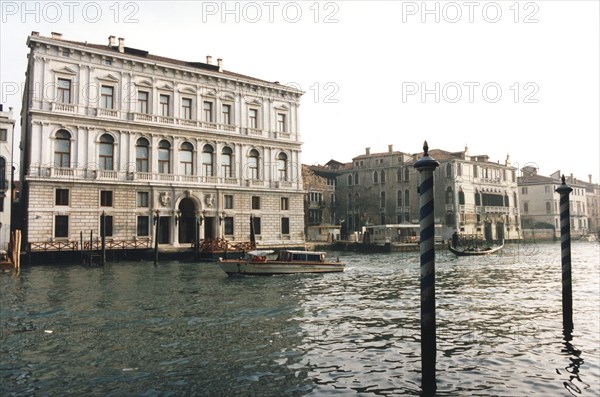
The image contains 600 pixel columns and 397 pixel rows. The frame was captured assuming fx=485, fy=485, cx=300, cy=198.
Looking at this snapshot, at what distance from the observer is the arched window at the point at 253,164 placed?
36.6 m

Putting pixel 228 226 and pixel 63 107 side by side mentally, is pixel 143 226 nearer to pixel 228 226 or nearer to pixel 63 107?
pixel 228 226

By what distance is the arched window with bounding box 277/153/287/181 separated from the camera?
38125 mm

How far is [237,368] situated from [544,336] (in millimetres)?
6228

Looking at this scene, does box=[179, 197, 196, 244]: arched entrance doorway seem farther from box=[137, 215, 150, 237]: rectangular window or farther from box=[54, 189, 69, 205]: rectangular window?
box=[54, 189, 69, 205]: rectangular window

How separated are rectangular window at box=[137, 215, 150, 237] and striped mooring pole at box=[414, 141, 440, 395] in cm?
2734

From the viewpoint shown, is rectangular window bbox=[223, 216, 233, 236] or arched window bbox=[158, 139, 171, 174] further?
rectangular window bbox=[223, 216, 233, 236]

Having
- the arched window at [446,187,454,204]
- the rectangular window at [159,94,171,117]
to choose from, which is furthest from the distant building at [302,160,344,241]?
the rectangular window at [159,94,171,117]

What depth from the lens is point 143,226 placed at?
103 feet

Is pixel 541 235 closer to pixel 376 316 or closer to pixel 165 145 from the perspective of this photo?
pixel 165 145

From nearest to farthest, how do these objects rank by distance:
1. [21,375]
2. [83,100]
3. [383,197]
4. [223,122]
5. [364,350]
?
[21,375]
[364,350]
[83,100]
[223,122]
[383,197]

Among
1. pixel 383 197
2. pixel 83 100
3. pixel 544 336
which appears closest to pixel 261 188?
pixel 83 100

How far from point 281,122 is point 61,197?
1733 cm

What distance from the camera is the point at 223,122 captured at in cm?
3575

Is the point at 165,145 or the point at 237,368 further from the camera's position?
the point at 165,145
